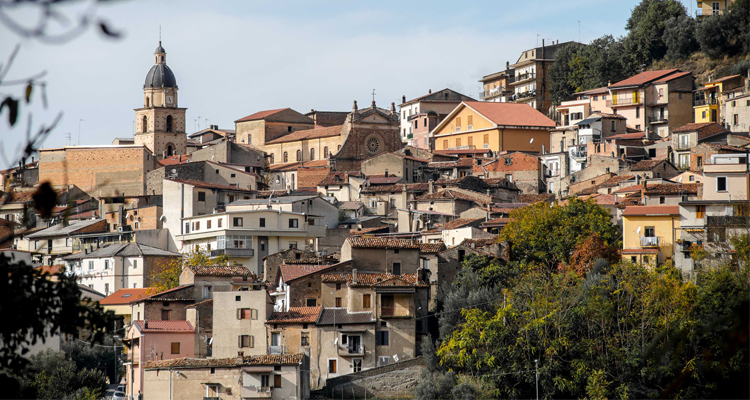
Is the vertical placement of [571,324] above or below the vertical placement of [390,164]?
below

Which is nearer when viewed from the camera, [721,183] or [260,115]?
[721,183]

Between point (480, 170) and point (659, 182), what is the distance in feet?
57.1

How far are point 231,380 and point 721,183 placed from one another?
23.6 m

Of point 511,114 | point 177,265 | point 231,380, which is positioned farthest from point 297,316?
point 511,114

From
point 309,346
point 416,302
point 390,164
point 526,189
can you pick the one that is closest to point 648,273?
point 416,302

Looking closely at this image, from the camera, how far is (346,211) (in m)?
66.1

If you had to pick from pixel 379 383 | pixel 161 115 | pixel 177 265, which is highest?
pixel 161 115

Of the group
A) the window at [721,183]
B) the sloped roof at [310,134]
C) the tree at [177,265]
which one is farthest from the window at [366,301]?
the sloped roof at [310,134]

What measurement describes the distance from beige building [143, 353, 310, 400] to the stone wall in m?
1.28

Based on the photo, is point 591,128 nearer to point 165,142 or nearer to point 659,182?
point 659,182

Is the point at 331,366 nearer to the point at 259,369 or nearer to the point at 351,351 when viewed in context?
the point at 351,351

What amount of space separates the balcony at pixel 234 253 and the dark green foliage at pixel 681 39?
4791 centimetres

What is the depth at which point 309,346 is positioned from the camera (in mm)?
40062

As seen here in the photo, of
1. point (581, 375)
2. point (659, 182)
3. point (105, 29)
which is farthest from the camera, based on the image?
point (659, 182)
